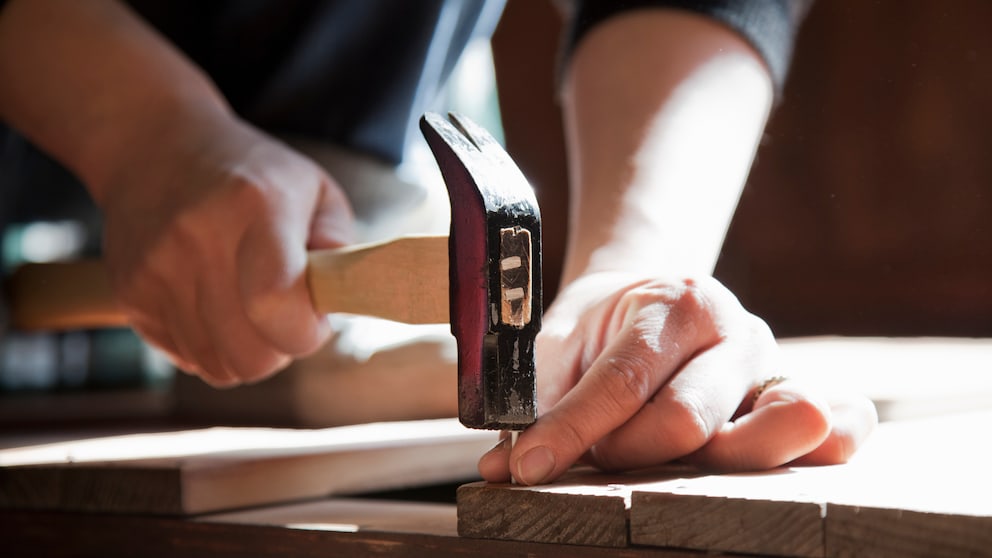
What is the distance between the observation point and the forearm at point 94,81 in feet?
3.54

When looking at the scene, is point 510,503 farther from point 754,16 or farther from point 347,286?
point 754,16

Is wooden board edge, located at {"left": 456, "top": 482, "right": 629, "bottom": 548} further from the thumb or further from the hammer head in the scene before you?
the thumb

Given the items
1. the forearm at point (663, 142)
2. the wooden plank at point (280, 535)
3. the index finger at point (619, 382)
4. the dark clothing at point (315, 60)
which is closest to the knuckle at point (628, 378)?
the index finger at point (619, 382)

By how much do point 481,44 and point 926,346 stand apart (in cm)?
93

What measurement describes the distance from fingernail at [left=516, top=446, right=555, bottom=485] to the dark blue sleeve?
1.84 ft

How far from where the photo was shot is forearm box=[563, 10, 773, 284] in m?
0.89

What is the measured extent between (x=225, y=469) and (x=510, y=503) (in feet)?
1.12

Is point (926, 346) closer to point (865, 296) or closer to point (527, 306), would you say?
point (865, 296)

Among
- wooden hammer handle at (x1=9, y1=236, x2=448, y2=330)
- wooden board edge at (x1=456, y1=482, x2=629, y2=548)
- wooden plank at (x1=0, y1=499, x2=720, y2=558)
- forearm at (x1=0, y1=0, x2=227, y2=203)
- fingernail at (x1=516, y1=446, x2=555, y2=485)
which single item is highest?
forearm at (x1=0, y1=0, x2=227, y2=203)

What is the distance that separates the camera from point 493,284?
61cm

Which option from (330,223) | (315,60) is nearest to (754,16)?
(330,223)

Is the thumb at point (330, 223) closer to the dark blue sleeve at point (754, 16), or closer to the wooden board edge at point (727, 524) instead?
the dark blue sleeve at point (754, 16)

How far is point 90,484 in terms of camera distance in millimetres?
866

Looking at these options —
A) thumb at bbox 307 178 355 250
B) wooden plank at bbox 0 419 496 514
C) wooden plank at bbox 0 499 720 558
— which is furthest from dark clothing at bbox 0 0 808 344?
wooden plank at bbox 0 499 720 558
